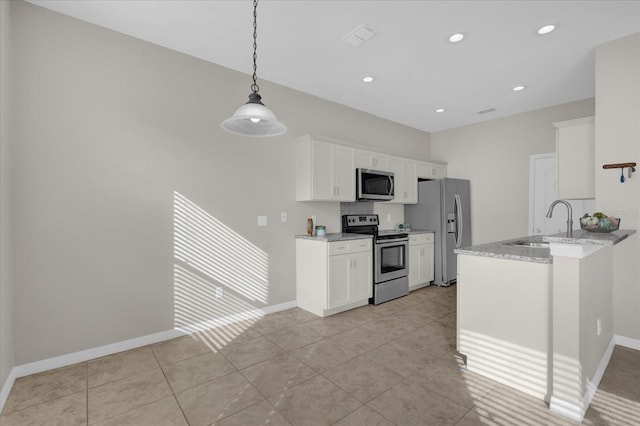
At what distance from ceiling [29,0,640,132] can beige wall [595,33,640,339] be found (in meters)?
0.21

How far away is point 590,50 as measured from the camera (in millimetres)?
3020

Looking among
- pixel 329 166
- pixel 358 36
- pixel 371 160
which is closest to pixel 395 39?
pixel 358 36

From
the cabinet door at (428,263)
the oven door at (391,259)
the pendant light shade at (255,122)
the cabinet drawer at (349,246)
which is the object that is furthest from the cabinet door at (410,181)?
the pendant light shade at (255,122)

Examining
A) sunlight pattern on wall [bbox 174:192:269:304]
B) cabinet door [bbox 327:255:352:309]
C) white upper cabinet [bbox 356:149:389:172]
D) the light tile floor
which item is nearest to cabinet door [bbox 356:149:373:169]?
white upper cabinet [bbox 356:149:389:172]

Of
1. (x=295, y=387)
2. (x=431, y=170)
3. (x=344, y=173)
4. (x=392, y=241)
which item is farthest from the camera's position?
(x=431, y=170)

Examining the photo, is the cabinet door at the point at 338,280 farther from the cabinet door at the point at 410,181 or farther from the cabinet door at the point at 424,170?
the cabinet door at the point at 424,170

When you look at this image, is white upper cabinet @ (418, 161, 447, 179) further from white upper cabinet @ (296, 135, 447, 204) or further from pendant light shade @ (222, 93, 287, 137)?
pendant light shade @ (222, 93, 287, 137)

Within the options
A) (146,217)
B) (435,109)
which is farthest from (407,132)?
(146,217)

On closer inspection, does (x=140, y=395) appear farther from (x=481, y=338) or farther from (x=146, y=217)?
(x=481, y=338)

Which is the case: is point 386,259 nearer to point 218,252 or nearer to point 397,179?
point 397,179

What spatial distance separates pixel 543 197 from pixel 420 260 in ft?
6.96

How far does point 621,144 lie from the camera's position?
9.32 ft

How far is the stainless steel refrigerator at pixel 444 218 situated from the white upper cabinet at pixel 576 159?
1.74 metres

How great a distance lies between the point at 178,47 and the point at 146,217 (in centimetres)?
172
